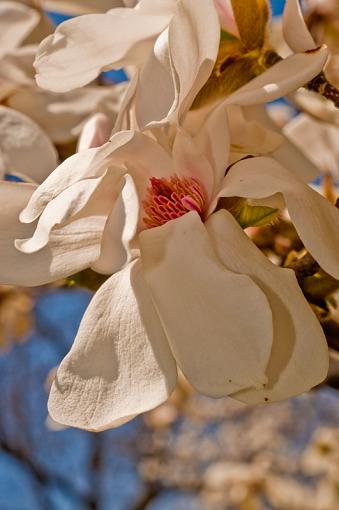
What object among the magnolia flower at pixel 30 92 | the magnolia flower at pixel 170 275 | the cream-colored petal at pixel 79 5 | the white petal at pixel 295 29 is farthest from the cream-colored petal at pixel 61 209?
the cream-colored petal at pixel 79 5

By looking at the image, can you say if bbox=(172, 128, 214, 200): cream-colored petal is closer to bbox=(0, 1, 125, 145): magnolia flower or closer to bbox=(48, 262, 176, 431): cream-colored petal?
bbox=(48, 262, 176, 431): cream-colored petal

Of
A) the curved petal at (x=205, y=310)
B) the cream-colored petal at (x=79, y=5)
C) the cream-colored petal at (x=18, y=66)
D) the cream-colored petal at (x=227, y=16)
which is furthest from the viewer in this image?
the cream-colored petal at (x=79, y=5)

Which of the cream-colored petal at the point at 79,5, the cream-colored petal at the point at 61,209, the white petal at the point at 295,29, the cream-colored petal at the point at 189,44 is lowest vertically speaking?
the cream-colored petal at the point at 79,5

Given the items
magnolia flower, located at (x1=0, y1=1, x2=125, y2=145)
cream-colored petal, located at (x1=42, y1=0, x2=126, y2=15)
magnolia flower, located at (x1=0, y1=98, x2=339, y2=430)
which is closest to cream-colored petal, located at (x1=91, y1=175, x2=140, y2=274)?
magnolia flower, located at (x1=0, y1=98, x2=339, y2=430)

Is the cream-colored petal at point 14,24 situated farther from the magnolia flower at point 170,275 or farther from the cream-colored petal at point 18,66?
the magnolia flower at point 170,275

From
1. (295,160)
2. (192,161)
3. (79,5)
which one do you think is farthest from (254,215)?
(79,5)

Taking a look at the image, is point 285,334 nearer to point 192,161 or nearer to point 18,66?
point 192,161
